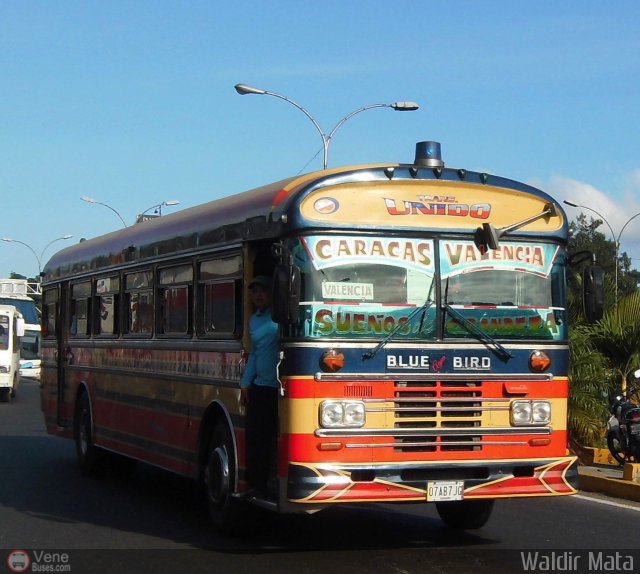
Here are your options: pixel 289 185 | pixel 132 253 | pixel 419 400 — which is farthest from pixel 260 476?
pixel 132 253

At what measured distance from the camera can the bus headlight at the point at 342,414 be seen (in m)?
8.70

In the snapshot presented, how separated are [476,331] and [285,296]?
5.22 feet

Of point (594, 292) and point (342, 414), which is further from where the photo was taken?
point (594, 292)

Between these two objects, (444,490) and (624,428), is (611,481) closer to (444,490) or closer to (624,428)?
(624,428)

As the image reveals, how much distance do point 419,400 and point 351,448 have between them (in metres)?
0.65

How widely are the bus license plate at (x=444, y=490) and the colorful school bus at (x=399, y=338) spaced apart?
11mm

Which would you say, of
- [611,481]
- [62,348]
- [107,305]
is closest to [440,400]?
[611,481]

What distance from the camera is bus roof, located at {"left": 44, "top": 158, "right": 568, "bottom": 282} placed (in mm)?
8977

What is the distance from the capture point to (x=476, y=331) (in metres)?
9.16

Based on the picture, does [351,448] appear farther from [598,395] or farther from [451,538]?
[598,395]

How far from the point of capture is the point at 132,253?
13.1m

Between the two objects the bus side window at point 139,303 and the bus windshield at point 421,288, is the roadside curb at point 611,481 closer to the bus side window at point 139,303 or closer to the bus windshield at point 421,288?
the bus windshield at point 421,288

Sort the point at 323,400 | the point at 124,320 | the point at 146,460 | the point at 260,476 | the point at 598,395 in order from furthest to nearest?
the point at 598,395, the point at 124,320, the point at 146,460, the point at 260,476, the point at 323,400

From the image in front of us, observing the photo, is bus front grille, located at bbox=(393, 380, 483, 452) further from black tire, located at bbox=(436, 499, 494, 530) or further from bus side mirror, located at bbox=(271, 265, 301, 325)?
black tire, located at bbox=(436, 499, 494, 530)
